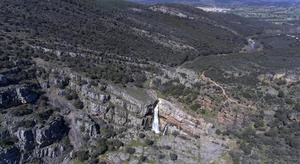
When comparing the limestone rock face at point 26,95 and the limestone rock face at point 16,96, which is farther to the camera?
the limestone rock face at point 26,95

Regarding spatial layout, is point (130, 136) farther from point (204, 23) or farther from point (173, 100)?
point (204, 23)

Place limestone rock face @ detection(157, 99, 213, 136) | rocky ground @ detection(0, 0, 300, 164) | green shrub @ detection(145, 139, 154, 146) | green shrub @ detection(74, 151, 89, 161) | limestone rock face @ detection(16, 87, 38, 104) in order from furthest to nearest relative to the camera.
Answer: limestone rock face @ detection(16, 87, 38, 104)
limestone rock face @ detection(157, 99, 213, 136)
green shrub @ detection(145, 139, 154, 146)
green shrub @ detection(74, 151, 89, 161)
rocky ground @ detection(0, 0, 300, 164)

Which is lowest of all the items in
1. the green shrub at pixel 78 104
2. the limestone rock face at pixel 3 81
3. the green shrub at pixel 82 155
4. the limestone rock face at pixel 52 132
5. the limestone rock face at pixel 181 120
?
the green shrub at pixel 82 155

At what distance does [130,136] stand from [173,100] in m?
7.72

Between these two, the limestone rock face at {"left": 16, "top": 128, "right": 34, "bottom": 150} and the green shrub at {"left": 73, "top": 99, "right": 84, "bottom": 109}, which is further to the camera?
the green shrub at {"left": 73, "top": 99, "right": 84, "bottom": 109}

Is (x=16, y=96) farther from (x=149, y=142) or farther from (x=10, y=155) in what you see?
(x=149, y=142)

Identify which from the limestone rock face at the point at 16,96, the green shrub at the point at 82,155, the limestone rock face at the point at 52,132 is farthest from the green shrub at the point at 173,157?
the limestone rock face at the point at 16,96

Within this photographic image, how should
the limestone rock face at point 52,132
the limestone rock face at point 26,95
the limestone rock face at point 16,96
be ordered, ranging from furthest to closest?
the limestone rock face at point 26,95 < the limestone rock face at point 16,96 < the limestone rock face at point 52,132

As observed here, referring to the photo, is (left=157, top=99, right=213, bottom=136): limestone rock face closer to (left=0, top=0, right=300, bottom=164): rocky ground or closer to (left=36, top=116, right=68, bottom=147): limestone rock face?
(left=0, top=0, right=300, bottom=164): rocky ground

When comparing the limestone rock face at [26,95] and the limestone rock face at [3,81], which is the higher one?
the limestone rock face at [3,81]

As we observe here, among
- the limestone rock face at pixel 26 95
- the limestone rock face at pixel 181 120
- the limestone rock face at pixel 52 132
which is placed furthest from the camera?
the limestone rock face at pixel 26 95

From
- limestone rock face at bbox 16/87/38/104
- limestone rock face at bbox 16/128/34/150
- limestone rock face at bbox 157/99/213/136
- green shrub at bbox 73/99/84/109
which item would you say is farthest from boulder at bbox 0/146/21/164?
limestone rock face at bbox 157/99/213/136

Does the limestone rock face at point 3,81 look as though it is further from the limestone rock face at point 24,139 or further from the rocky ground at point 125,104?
the limestone rock face at point 24,139

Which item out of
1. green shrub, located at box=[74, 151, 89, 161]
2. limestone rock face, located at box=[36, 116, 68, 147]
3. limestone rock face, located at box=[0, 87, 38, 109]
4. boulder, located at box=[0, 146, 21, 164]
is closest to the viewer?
boulder, located at box=[0, 146, 21, 164]
